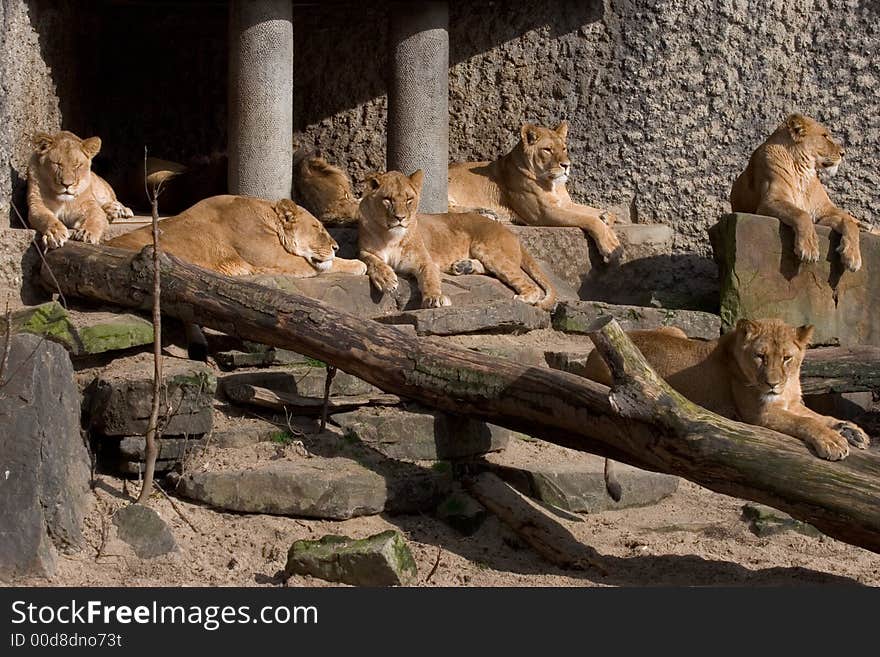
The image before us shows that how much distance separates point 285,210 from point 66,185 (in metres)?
1.52

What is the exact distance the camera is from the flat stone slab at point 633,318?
10.4 meters

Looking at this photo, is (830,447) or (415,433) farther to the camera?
(415,433)

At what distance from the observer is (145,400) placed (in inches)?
297

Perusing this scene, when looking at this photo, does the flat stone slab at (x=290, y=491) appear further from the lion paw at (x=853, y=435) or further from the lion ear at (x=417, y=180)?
the lion ear at (x=417, y=180)

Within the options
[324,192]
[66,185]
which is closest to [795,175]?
[324,192]

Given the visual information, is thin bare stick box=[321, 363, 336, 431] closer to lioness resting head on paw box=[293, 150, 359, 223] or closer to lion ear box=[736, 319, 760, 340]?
lion ear box=[736, 319, 760, 340]

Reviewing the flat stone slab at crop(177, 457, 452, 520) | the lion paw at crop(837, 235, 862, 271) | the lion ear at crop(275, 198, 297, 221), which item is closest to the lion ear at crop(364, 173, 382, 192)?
the lion ear at crop(275, 198, 297, 221)

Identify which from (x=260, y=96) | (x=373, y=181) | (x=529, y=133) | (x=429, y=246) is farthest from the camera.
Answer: (x=529, y=133)

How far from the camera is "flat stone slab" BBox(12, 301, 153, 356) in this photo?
7.92 meters

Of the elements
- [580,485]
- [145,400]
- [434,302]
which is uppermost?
[434,302]

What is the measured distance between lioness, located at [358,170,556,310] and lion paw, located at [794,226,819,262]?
1.90 m

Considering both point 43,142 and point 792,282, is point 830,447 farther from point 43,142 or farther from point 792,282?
point 43,142

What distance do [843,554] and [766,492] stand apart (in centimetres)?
128

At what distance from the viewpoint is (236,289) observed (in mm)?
8117
